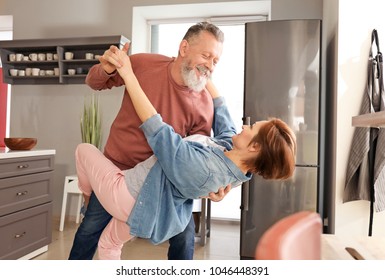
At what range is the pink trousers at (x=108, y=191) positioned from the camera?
0.71 metres

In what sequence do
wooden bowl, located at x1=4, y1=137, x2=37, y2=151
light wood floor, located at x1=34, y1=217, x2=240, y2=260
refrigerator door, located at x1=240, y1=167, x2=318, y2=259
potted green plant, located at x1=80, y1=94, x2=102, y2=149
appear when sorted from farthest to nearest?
potted green plant, located at x1=80, y1=94, x2=102, y2=149
refrigerator door, located at x1=240, y1=167, x2=318, y2=259
wooden bowl, located at x1=4, y1=137, x2=37, y2=151
light wood floor, located at x1=34, y1=217, x2=240, y2=260

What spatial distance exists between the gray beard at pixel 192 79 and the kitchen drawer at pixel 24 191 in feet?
4.67

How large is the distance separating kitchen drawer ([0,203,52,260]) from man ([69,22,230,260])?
4.10 feet

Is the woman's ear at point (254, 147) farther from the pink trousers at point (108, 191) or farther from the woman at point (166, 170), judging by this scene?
the pink trousers at point (108, 191)

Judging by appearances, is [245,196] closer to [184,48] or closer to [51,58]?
[184,48]

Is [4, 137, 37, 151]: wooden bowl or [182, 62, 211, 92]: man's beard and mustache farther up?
[182, 62, 211, 92]: man's beard and mustache

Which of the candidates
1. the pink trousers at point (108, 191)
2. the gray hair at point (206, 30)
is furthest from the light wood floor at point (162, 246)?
the gray hair at point (206, 30)

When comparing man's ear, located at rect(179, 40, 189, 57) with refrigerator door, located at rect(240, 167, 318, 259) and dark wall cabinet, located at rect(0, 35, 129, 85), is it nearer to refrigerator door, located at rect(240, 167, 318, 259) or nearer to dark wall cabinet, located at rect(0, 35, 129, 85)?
refrigerator door, located at rect(240, 167, 318, 259)

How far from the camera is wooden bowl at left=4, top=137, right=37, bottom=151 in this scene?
77.0 inches

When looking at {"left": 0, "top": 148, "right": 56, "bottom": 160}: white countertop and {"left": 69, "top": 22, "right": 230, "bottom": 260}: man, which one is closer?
{"left": 69, "top": 22, "right": 230, "bottom": 260}: man

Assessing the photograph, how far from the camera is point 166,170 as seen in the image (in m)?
0.69

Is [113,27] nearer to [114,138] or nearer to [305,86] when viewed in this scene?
[305,86]

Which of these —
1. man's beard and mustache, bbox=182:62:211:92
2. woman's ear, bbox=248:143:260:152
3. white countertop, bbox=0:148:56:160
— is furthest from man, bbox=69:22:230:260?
white countertop, bbox=0:148:56:160
